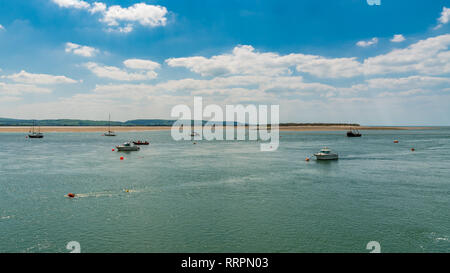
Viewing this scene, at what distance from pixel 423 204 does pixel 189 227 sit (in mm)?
22296

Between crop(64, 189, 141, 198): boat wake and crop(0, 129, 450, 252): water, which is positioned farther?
crop(64, 189, 141, 198): boat wake

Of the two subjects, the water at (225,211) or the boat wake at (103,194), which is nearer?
the water at (225,211)

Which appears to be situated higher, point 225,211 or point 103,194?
point 103,194

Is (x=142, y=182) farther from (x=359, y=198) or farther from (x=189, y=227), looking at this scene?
(x=359, y=198)

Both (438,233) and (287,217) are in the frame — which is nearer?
(438,233)

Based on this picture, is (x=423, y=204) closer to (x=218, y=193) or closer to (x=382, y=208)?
(x=382, y=208)

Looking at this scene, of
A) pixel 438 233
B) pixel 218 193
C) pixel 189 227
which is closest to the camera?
pixel 438 233

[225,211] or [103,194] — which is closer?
[225,211]

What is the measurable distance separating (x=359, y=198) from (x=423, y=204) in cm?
552

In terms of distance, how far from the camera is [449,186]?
35.5m
